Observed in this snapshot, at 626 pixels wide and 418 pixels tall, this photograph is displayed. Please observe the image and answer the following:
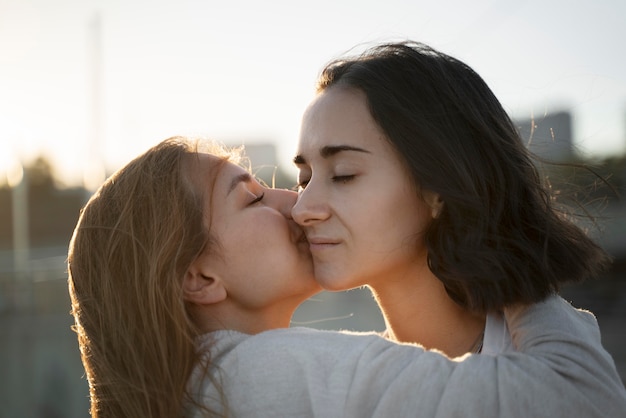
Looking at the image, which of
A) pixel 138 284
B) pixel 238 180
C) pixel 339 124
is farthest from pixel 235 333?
pixel 339 124

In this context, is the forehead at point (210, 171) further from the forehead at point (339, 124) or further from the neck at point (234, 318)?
the neck at point (234, 318)

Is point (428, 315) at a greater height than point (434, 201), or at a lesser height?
lesser

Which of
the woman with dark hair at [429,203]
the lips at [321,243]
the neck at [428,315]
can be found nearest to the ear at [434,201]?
the woman with dark hair at [429,203]

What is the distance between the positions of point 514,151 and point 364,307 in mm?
5696

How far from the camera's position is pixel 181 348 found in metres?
2.65

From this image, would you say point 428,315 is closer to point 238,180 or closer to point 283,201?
point 283,201

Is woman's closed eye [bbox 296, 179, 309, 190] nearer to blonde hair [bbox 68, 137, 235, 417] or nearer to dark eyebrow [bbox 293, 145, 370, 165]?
dark eyebrow [bbox 293, 145, 370, 165]

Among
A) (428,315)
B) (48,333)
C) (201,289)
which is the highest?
(201,289)

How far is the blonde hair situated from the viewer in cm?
265

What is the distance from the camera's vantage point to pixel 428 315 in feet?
10.1

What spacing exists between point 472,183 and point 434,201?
154 millimetres

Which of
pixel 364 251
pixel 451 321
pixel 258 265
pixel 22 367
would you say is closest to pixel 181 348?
pixel 258 265

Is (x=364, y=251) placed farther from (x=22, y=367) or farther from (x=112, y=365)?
(x=22, y=367)

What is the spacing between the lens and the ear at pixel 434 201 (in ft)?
9.70
